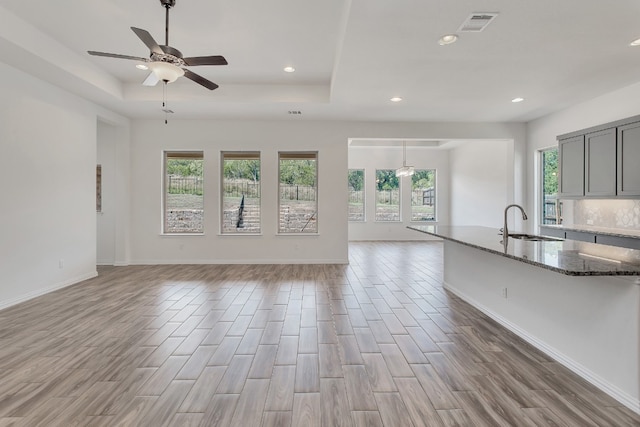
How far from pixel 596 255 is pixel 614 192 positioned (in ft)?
9.26

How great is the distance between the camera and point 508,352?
8.69 ft

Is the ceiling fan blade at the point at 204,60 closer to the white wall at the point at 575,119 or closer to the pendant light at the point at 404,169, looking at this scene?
the white wall at the point at 575,119

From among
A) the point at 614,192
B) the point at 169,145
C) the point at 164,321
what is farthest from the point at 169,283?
the point at 614,192

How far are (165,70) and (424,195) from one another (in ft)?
30.1

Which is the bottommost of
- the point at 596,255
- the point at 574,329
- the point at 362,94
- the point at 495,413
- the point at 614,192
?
the point at 495,413

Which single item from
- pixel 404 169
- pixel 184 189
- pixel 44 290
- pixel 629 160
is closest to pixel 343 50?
pixel 629 160

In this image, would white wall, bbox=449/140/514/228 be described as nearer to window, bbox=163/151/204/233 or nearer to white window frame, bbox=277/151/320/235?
white window frame, bbox=277/151/320/235

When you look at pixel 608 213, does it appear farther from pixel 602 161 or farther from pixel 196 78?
pixel 196 78

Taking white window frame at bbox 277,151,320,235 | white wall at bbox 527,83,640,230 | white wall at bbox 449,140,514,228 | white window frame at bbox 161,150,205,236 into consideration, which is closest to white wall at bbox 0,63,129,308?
white window frame at bbox 161,150,205,236

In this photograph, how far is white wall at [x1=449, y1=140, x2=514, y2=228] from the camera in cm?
744

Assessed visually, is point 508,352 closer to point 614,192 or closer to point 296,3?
point 614,192

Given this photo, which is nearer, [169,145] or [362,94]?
[362,94]

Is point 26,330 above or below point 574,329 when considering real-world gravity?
below

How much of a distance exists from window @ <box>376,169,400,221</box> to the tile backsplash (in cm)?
550
